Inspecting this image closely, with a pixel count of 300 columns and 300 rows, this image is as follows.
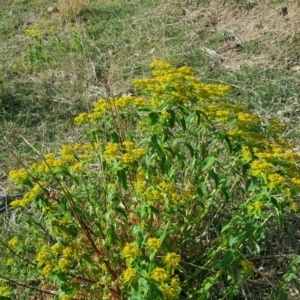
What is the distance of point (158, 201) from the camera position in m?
2.38

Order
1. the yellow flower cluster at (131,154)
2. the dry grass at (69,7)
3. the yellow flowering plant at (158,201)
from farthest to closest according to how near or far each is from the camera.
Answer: the dry grass at (69,7) → the yellow flower cluster at (131,154) → the yellow flowering plant at (158,201)

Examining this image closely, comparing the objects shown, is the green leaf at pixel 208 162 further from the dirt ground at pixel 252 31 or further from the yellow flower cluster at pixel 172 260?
the dirt ground at pixel 252 31

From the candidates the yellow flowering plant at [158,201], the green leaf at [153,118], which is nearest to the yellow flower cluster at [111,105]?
the yellow flowering plant at [158,201]

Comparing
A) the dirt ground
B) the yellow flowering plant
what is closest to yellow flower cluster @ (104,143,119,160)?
the yellow flowering plant

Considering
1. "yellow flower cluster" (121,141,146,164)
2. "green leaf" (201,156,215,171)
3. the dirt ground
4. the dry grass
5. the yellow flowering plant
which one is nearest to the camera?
the yellow flowering plant

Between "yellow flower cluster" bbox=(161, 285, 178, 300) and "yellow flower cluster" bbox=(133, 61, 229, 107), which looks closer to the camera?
"yellow flower cluster" bbox=(161, 285, 178, 300)

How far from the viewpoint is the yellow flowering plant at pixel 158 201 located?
2238mm

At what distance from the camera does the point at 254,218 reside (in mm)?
2270

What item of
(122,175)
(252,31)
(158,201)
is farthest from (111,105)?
(252,31)

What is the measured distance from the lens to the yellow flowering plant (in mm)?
2238

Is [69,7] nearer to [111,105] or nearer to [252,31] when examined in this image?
[252,31]

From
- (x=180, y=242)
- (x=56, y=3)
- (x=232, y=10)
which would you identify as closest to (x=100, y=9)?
(x=56, y=3)

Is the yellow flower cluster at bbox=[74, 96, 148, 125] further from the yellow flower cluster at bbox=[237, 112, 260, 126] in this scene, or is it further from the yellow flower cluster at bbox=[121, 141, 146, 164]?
the yellow flower cluster at bbox=[237, 112, 260, 126]

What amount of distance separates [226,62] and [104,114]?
2704 mm
